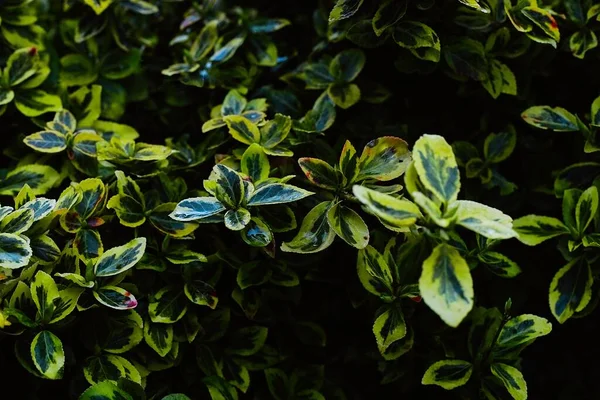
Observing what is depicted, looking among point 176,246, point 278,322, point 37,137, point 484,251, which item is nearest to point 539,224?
point 484,251

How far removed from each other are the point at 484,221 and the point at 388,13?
55 cm

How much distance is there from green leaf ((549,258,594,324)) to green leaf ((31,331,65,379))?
0.89 metres

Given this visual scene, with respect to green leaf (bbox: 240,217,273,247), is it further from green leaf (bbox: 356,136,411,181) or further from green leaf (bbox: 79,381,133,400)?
green leaf (bbox: 79,381,133,400)

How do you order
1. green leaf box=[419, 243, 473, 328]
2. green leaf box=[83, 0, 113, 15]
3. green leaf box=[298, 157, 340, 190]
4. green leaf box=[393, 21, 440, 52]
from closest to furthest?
green leaf box=[419, 243, 473, 328]
green leaf box=[298, 157, 340, 190]
green leaf box=[393, 21, 440, 52]
green leaf box=[83, 0, 113, 15]

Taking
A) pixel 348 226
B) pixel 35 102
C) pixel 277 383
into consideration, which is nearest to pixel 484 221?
pixel 348 226

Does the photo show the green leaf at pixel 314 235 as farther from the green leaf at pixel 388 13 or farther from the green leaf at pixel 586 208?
the green leaf at pixel 586 208

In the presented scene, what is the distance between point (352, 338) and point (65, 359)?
1.92ft

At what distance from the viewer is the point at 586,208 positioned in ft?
4.26

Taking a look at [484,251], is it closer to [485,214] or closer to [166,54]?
Answer: [485,214]

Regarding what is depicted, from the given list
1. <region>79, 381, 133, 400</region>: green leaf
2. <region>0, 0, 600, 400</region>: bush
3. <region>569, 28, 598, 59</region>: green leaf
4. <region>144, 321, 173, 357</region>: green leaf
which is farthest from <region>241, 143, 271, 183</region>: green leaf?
<region>569, 28, 598, 59</region>: green leaf

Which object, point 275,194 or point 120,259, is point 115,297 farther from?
point 275,194

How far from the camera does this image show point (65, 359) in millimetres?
1214

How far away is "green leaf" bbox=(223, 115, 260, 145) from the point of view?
4.42ft

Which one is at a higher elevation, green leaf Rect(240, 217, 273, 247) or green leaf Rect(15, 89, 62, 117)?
green leaf Rect(240, 217, 273, 247)
